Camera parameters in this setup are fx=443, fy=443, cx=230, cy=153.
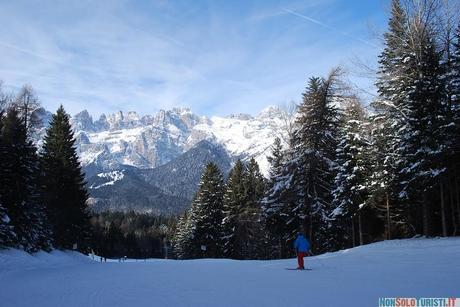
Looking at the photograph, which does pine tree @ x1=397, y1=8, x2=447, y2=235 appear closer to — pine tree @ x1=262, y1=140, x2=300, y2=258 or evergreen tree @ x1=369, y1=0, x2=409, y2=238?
evergreen tree @ x1=369, y1=0, x2=409, y2=238

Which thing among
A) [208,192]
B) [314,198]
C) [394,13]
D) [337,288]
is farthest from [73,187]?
[337,288]

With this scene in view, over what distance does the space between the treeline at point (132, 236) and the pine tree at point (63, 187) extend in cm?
5422

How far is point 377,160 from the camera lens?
1245 inches

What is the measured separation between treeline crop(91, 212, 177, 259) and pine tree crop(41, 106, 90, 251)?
5422 centimetres

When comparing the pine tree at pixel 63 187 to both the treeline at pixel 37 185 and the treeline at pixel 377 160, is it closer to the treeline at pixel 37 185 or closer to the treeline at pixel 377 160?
the treeline at pixel 37 185

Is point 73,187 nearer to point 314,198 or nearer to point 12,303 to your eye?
point 314,198

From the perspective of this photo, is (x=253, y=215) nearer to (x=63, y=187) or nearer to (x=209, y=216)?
(x=209, y=216)

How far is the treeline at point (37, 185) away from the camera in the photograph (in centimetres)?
3325

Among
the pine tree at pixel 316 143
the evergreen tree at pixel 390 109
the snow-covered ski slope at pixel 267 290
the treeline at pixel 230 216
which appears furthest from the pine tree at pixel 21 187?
the evergreen tree at pixel 390 109

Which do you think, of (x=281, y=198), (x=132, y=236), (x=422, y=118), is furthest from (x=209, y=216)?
(x=132, y=236)

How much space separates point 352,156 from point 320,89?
5.99 metres

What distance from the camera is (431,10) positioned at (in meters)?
25.9

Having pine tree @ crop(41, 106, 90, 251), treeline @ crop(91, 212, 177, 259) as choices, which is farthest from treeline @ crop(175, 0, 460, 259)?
treeline @ crop(91, 212, 177, 259)

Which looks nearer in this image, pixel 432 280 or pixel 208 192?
pixel 432 280
